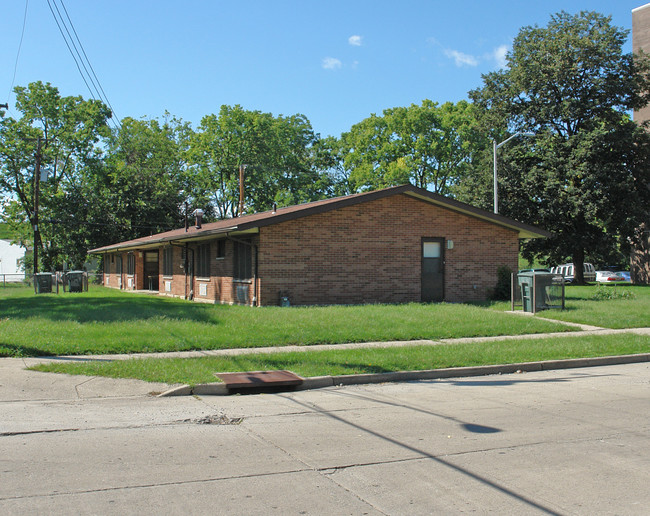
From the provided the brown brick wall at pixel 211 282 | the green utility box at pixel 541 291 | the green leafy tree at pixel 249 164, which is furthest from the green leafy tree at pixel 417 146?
the green utility box at pixel 541 291

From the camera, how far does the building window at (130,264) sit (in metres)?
39.1

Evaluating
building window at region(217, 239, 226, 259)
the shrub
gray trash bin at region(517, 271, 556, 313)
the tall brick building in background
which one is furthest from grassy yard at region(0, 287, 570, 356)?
the tall brick building in background

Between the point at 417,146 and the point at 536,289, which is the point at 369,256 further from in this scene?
the point at 417,146

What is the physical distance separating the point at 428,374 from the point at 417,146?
46017mm

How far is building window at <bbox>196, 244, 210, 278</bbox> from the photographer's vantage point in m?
25.4

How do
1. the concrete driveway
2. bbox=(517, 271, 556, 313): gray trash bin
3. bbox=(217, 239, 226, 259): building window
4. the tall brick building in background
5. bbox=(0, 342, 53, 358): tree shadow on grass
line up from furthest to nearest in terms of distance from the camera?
1. the tall brick building in background
2. bbox=(217, 239, 226, 259): building window
3. bbox=(517, 271, 556, 313): gray trash bin
4. bbox=(0, 342, 53, 358): tree shadow on grass
5. the concrete driveway

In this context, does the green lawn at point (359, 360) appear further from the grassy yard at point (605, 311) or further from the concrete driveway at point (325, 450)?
the grassy yard at point (605, 311)

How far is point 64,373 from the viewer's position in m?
9.94

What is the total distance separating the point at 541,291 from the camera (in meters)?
18.8

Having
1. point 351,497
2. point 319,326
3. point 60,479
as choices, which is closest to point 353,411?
point 351,497

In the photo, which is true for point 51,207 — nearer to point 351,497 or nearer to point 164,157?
point 164,157

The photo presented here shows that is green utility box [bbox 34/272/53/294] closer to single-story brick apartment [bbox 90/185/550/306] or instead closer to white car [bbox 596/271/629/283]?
single-story brick apartment [bbox 90/185/550/306]

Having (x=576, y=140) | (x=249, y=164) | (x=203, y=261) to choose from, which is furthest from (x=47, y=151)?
(x=576, y=140)

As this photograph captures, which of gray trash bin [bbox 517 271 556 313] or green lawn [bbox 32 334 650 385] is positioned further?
gray trash bin [bbox 517 271 556 313]
